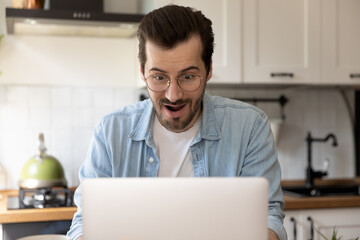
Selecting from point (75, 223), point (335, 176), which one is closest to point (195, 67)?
point (75, 223)

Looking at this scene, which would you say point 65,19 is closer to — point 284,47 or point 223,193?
point 284,47

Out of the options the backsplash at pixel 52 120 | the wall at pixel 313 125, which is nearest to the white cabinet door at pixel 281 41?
the wall at pixel 313 125

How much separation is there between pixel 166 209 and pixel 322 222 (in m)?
2.01

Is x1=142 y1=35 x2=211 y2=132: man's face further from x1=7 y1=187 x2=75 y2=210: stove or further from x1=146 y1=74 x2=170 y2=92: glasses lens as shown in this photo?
x1=7 y1=187 x2=75 y2=210: stove

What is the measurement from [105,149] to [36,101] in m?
1.59

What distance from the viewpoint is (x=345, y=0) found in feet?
10.8

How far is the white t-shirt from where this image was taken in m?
1.78

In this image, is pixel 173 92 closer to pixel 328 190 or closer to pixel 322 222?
pixel 322 222

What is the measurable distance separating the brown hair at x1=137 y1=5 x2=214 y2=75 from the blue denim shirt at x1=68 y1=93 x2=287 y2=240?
22 centimetres

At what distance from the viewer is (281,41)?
316 cm

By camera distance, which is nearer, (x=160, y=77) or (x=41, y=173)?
(x=160, y=77)

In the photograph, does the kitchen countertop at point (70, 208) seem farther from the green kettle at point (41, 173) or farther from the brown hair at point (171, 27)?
the brown hair at point (171, 27)

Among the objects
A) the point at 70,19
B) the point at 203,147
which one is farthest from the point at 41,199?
the point at 203,147

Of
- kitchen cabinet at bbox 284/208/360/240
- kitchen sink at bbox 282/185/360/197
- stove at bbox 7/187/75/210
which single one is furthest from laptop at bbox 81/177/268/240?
kitchen sink at bbox 282/185/360/197
